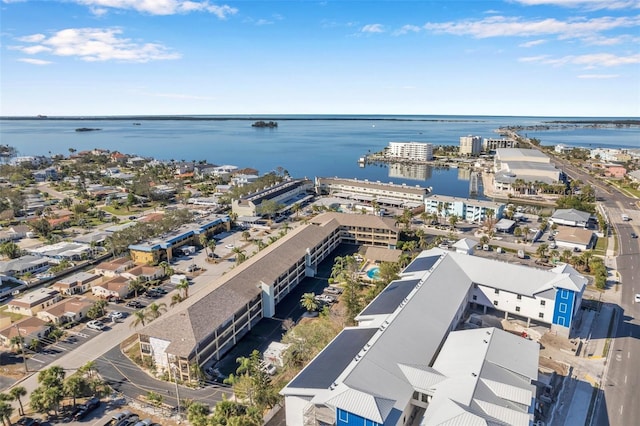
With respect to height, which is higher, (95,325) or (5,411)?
(5,411)

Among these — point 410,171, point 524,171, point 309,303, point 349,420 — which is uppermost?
point 524,171

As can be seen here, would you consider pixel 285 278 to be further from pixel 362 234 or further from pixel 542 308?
pixel 542 308

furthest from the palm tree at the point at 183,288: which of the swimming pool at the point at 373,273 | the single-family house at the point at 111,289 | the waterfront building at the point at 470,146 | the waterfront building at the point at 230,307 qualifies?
the waterfront building at the point at 470,146

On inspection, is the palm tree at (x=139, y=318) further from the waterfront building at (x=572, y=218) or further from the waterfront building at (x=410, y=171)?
the waterfront building at (x=410, y=171)

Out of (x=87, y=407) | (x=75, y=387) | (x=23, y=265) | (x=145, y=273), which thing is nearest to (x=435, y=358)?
(x=87, y=407)

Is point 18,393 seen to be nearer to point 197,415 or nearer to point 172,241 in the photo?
point 197,415

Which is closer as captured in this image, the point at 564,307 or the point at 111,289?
the point at 564,307
